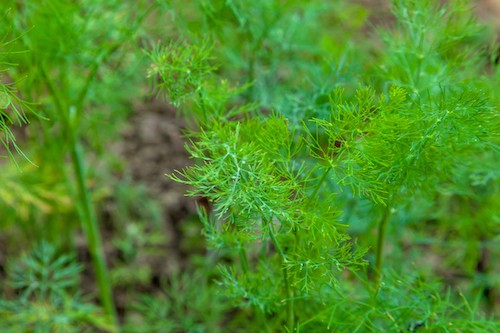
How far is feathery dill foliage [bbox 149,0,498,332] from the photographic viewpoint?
0.98m

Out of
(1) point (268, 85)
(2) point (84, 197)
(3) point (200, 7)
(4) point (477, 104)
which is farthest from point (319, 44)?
(4) point (477, 104)

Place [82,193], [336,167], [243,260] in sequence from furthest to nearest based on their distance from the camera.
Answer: [82,193] → [243,260] → [336,167]

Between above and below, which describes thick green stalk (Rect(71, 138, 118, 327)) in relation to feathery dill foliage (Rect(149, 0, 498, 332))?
below

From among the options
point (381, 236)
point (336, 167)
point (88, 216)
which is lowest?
point (88, 216)

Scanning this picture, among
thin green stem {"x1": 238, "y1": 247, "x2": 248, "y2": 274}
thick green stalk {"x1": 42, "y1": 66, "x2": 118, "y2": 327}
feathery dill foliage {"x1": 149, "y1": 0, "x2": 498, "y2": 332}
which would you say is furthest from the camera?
thick green stalk {"x1": 42, "y1": 66, "x2": 118, "y2": 327}

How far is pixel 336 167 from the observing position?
0.99 metres

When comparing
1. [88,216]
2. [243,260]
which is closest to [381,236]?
[243,260]

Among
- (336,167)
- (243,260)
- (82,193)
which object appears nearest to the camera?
(336,167)

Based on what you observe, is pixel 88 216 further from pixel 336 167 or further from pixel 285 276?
pixel 336 167

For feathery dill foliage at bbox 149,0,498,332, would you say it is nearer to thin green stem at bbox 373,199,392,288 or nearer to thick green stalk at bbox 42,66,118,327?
thin green stem at bbox 373,199,392,288

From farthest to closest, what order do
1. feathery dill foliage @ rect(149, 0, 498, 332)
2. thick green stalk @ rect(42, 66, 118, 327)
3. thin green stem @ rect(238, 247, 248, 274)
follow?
thick green stalk @ rect(42, 66, 118, 327) → thin green stem @ rect(238, 247, 248, 274) → feathery dill foliage @ rect(149, 0, 498, 332)

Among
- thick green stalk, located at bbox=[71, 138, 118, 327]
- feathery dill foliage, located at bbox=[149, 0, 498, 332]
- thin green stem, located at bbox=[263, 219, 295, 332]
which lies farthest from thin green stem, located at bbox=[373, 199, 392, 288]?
thick green stalk, located at bbox=[71, 138, 118, 327]

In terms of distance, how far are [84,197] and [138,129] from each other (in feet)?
3.20

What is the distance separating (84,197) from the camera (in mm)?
1596
